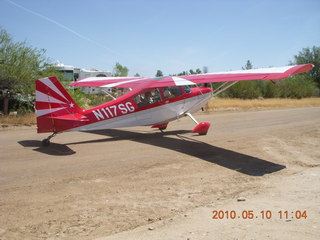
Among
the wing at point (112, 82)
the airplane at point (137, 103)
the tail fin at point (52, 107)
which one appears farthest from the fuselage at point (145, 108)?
the wing at point (112, 82)

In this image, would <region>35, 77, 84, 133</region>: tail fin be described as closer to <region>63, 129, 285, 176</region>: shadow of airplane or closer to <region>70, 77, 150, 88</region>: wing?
<region>63, 129, 285, 176</region>: shadow of airplane

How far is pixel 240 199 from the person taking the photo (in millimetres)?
5457

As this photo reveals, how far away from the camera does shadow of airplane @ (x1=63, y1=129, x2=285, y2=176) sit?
26.2 ft

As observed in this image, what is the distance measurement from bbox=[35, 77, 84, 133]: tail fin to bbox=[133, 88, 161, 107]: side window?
104 inches

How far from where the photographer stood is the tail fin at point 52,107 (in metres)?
9.21

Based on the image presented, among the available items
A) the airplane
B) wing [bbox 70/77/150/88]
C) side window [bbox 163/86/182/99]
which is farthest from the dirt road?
wing [bbox 70/77/150/88]

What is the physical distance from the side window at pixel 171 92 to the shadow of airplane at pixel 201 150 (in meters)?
1.77

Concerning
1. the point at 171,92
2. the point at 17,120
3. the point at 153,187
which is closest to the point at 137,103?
the point at 171,92

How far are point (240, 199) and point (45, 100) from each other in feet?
22.5

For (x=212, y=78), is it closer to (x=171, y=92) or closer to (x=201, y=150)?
(x=171, y=92)

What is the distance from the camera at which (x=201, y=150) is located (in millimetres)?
9852

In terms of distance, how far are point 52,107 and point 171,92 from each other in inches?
197

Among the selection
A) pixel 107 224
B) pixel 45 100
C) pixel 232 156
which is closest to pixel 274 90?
pixel 232 156

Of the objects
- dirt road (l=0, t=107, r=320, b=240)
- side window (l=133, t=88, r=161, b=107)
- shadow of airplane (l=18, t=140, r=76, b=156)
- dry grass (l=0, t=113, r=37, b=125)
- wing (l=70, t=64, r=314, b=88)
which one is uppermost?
wing (l=70, t=64, r=314, b=88)
